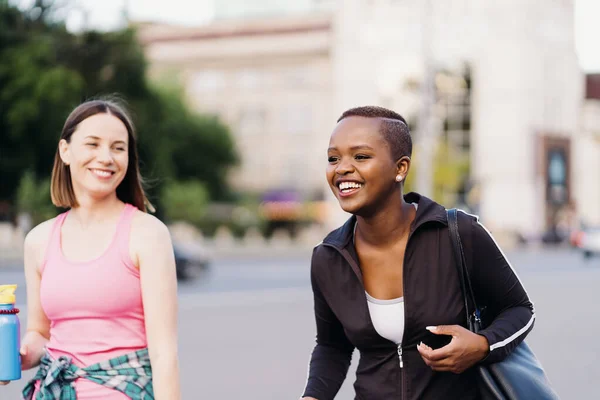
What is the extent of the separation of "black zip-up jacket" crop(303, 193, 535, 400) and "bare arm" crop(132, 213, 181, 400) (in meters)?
0.49

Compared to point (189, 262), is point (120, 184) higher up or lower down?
higher up

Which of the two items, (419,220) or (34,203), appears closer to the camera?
(419,220)

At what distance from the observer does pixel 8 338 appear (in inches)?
120

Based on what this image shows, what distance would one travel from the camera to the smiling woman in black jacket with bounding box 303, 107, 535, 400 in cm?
295

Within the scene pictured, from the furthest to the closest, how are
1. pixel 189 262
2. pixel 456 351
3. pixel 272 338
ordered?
pixel 189 262, pixel 272 338, pixel 456 351

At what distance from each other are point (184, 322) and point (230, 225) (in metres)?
40.9

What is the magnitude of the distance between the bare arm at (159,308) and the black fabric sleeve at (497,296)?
0.90 metres

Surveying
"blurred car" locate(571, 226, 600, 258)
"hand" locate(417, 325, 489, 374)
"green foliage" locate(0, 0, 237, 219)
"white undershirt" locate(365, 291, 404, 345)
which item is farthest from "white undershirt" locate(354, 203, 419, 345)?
"blurred car" locate(571, 226, 600, 258)

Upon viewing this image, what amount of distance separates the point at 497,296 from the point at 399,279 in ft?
0.96

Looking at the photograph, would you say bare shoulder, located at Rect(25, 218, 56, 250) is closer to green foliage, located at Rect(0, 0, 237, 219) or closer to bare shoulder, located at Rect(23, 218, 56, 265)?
bare shoulder, located at Rect(23, 218, 56, 265)

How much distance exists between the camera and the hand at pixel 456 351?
2822 mm

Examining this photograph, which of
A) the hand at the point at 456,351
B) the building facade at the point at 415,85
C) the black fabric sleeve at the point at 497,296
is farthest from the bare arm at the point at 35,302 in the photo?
the building facade at the point at 415,85

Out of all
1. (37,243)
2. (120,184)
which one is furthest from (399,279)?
(37,243)

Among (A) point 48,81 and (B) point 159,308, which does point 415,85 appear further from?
(B) point 159,308
